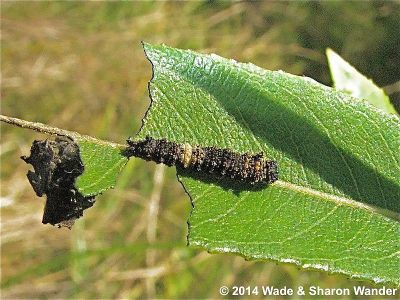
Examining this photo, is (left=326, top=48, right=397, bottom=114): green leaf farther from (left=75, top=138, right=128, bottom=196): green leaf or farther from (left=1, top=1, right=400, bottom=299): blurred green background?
(left=1, top=1, right=400, bottom=299): blurred green background

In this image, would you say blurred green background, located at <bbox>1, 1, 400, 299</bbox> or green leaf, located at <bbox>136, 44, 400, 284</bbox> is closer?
green leaf, located at <bbox>136, 44, 400, 284</bbox>

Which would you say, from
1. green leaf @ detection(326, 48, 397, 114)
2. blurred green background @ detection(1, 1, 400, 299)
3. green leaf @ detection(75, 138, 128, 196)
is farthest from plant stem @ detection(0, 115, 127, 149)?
blurred green background @ detection(1, 1, 400, 299)

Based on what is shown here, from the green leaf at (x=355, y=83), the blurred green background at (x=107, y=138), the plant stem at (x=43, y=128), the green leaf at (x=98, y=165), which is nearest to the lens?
the plant stem at (x=43, y=128)

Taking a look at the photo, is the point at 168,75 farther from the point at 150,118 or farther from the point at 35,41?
the point at 35,41

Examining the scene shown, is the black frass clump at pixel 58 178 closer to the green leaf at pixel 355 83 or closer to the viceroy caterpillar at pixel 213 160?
the viceroy caterpillar at pixel 213 160

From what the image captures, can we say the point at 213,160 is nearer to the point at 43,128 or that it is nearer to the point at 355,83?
the point at 43,128

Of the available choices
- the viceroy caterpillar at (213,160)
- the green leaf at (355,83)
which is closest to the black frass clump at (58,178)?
the viceroy caterpillar at (213,160)
